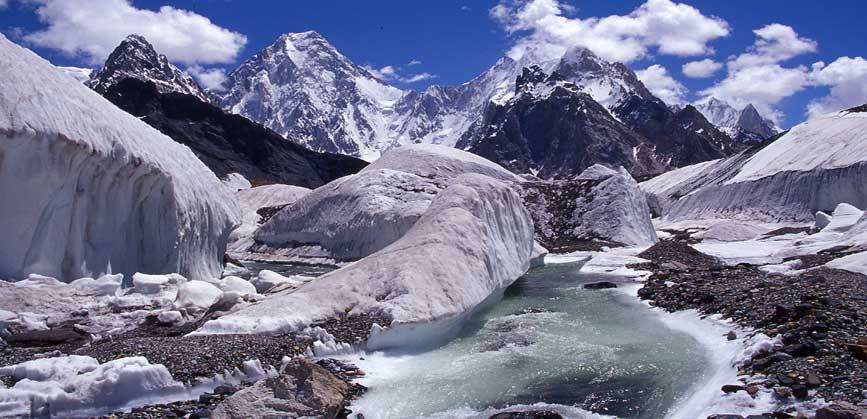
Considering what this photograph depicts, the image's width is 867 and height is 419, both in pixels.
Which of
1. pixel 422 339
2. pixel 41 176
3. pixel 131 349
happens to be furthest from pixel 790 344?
pixel 41 176

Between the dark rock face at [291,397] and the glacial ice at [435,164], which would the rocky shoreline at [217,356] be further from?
the glacial ice at [435,164]

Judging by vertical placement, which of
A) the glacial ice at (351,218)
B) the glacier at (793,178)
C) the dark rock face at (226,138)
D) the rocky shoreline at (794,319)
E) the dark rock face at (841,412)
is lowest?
the dark rock face at (841,412)

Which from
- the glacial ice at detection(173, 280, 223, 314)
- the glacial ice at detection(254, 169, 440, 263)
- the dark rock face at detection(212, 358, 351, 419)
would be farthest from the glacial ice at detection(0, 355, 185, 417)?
the glacial ice at detection(254, 169, 440, 263)

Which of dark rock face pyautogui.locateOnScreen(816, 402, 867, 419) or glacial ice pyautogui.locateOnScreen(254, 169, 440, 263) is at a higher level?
glacial ice pyautogui.locateOnScreen(254, 169, 440, 263)

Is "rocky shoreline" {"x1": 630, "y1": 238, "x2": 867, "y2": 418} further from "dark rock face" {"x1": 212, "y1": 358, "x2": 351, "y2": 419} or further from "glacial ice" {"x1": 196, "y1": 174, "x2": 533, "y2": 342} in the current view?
"dark rock face" {"x1": 212, "y1": 358, "x2": 351, "y2": 419}

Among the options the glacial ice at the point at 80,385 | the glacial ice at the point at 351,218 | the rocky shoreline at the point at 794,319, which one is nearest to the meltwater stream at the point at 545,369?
the rocky shoreline at the point at 794,319

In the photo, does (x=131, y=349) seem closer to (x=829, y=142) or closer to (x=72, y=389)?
(x=72, y=389)
